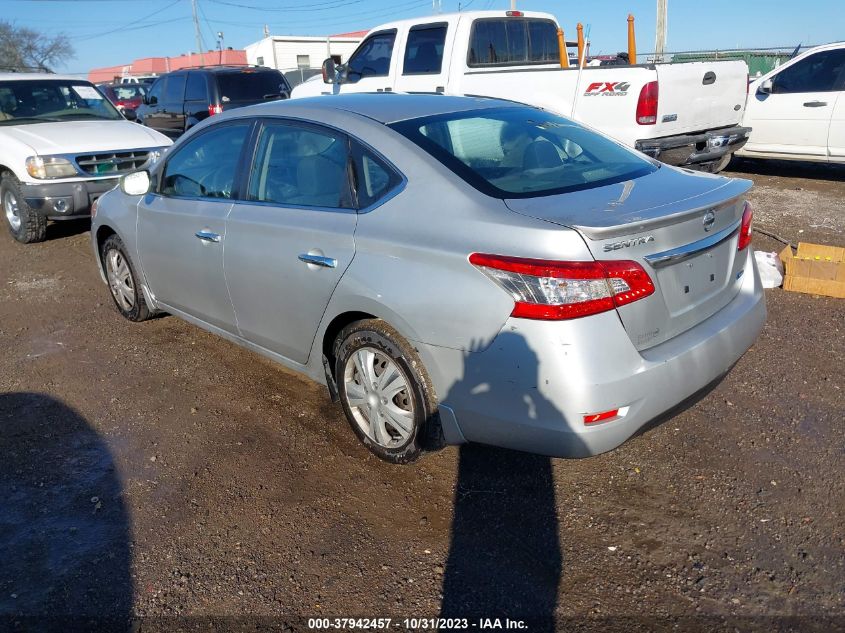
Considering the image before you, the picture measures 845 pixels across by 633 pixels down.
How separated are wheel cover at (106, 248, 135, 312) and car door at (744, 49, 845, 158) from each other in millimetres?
8437

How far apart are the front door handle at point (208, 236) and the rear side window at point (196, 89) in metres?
8.37

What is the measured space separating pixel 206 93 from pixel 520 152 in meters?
9.51

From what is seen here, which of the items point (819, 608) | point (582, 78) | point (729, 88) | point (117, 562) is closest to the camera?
point (819, 608)

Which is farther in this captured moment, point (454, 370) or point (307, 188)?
point (307, 188)

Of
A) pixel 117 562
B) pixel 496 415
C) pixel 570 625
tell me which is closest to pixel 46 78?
pixel 117 562

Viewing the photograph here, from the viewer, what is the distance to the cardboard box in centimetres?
539

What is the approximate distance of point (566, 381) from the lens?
2.72 m

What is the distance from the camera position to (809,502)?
3158 mm

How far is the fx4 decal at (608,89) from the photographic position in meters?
7.52

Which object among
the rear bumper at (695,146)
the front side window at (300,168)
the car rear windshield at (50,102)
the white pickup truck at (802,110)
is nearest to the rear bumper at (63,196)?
the car rear windshield at (50,102)

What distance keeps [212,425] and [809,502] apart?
10.00 ft

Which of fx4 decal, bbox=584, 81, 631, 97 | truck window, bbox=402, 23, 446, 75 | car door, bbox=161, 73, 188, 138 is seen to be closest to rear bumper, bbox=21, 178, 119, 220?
truck window, bbox=402, 23, 446, 75

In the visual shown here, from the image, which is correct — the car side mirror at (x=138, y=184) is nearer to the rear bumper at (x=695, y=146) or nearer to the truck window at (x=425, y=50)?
the rear bumper at (x=695, y=146)

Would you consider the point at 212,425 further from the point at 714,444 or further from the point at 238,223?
the point at 714,444
